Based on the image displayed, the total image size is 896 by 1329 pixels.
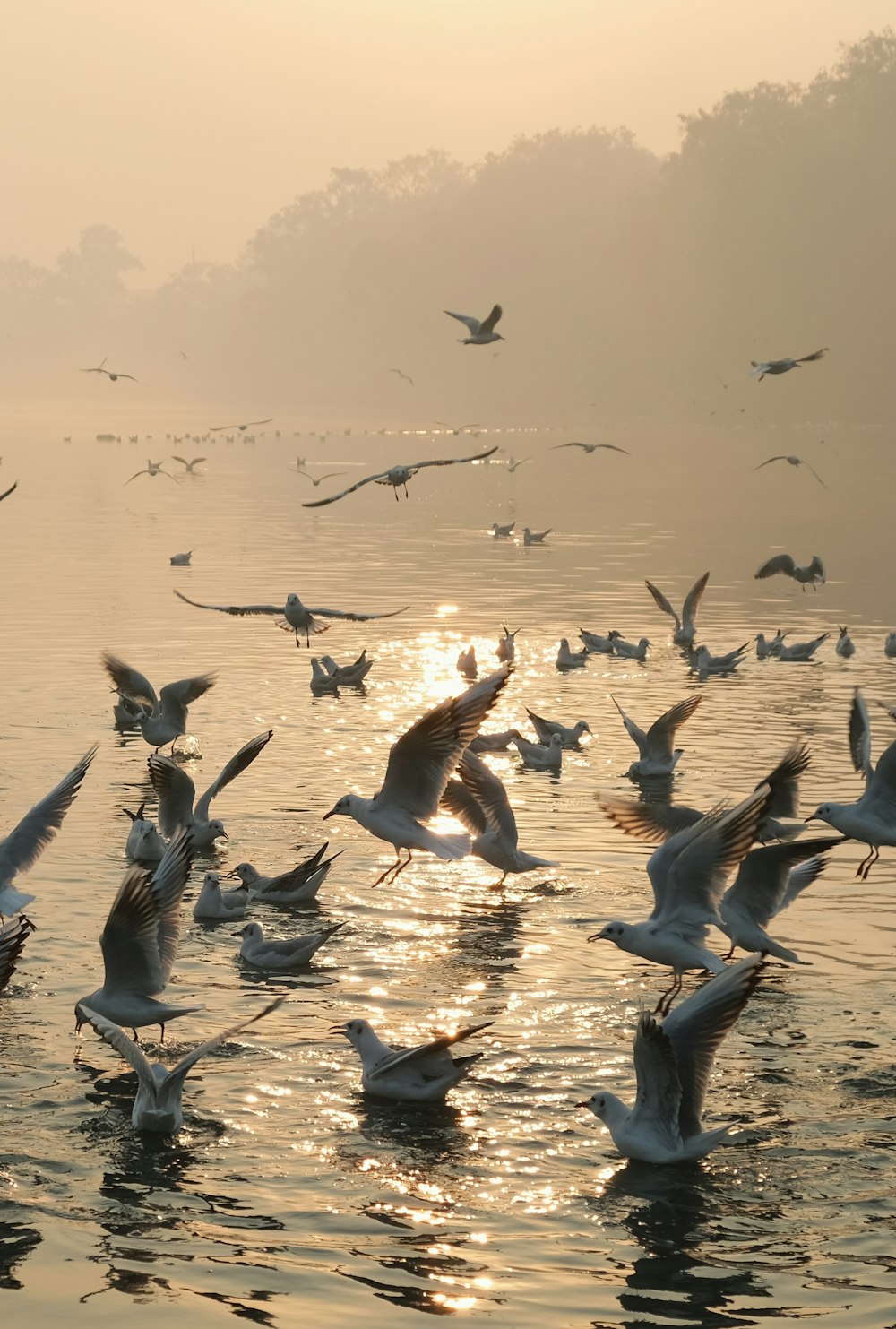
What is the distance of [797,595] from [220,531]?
67.4ft

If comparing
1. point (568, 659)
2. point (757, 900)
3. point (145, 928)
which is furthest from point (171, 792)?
point (568, 659)

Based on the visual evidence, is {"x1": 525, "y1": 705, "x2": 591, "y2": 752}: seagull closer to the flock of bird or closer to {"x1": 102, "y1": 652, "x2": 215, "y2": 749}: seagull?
the flock of bird

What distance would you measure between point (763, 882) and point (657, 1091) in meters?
3.20

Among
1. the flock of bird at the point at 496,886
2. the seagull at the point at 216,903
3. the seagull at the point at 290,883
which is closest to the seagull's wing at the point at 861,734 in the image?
the flock of bird at the point at 496,886

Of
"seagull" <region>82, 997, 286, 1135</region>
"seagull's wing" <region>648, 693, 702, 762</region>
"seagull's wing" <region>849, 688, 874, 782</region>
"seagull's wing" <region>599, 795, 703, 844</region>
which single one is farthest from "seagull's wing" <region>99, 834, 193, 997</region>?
"seagull's wing" <region>648, 693, 702, 762</region>

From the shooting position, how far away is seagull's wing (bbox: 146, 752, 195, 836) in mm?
15125

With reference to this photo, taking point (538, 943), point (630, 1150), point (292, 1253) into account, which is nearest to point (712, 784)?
point (538, 943)

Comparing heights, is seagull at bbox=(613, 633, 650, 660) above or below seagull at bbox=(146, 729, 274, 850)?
above

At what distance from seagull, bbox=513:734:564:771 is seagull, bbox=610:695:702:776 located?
105cm

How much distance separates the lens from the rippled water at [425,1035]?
8.51 m

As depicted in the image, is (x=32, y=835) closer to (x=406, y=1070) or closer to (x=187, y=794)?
(x=187, y=794)

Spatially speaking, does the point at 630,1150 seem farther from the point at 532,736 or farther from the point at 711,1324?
the point at 532,736

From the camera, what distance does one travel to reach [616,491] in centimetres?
7212

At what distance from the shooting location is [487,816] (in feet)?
48.5
